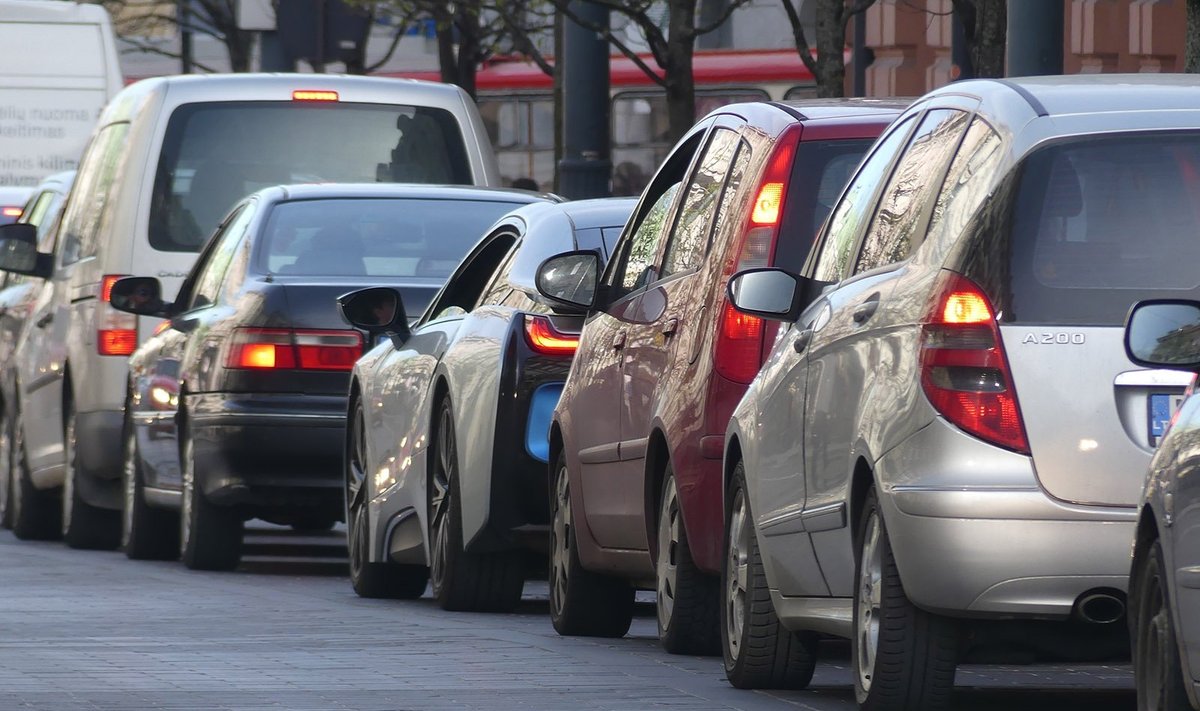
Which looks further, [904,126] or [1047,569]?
[904,126]

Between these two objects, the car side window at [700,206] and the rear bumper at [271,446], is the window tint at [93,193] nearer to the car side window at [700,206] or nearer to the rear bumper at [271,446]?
the rear bumper at [271,446]

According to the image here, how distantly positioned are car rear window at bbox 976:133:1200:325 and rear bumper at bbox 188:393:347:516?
257 inches

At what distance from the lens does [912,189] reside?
727 centimetres

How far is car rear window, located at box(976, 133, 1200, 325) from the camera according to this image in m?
6.51

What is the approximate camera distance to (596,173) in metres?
18.6

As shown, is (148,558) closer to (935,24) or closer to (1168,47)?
(1168,47)

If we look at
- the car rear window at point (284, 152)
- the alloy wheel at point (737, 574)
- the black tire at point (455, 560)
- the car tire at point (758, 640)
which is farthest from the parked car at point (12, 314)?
the car tire at point (758, 640)

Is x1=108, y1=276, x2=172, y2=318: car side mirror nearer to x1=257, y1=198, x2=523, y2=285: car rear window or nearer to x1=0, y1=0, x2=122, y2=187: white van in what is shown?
x1=257, y1=198, x2=523, y2=285: car rear window

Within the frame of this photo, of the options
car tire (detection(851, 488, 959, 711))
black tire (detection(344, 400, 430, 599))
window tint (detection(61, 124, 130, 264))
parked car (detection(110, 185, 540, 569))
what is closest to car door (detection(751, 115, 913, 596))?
car tire (detection(851, 488, 959, 711))

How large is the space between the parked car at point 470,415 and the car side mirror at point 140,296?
2037 millimetres

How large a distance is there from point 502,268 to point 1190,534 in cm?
588

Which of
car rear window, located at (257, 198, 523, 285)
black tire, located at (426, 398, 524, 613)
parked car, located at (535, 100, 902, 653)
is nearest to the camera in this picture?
parked car, located at (535, 100, 902, 653)

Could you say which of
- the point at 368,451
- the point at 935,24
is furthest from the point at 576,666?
the point at 935,24

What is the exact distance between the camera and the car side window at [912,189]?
7105mm
